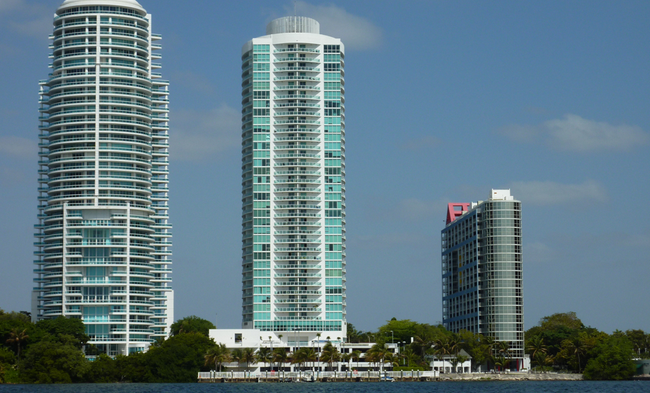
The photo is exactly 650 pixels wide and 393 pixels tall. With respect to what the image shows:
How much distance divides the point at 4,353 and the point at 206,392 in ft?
171

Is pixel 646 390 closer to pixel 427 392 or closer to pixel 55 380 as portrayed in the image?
pixel 427 392

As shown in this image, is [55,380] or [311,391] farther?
[55,380]

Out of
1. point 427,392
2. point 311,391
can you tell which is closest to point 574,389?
point 427,392

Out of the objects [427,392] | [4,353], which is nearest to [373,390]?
[427,392]

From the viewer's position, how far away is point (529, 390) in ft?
566

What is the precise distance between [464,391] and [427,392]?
812 cm

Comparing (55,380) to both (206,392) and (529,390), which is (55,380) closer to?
(206,392)

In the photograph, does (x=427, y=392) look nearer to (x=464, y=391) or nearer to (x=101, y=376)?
(x=464, y=391)

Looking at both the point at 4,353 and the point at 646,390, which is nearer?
the point at 646,390

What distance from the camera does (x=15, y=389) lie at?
167500 mm

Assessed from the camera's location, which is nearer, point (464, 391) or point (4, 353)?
point (464, 391)

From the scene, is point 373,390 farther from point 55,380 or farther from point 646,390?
point 55,380

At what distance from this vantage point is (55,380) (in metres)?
189

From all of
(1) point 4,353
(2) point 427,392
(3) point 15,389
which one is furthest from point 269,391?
(1) point 4,353
